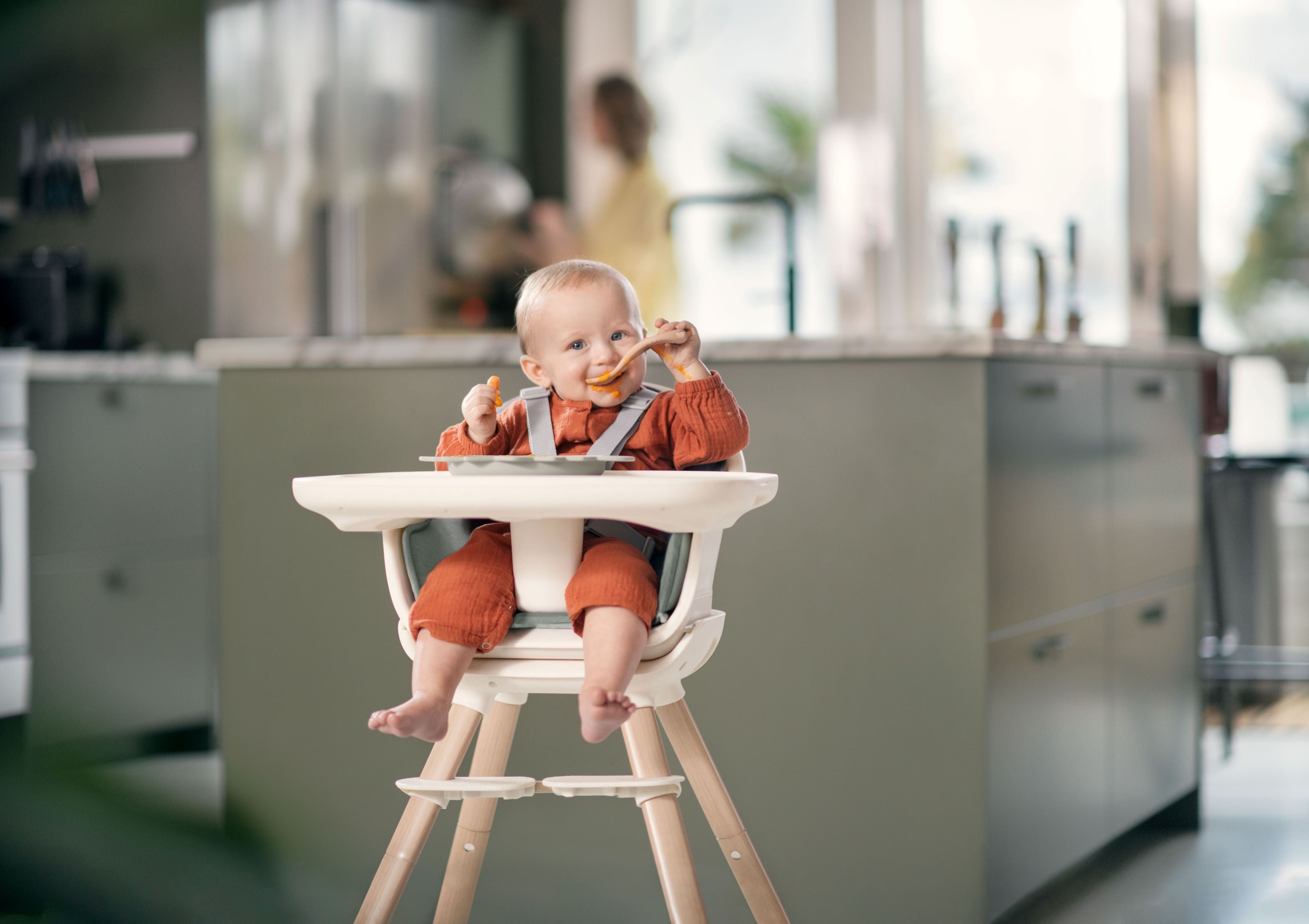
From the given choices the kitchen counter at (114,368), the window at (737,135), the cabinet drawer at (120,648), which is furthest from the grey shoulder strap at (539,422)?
the window at (737,135)

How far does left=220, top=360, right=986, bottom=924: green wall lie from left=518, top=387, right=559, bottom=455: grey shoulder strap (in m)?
0.55

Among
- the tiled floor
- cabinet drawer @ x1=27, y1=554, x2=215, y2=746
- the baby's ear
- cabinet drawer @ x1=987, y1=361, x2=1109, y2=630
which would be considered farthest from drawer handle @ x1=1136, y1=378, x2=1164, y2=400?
cabinet drawer @ x1=27, y1=554, x2=215, y2=746

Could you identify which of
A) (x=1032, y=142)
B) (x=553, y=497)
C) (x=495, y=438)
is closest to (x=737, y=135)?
(x=1032, y=142)

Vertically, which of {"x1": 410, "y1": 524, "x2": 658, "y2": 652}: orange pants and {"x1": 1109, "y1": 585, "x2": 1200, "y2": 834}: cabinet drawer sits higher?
{"x1": 410, "y1": 524, "x2": 658, "y2": 652}: orange pants

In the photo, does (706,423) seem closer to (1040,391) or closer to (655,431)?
(655,431)

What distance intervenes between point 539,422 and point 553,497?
19 centimetres

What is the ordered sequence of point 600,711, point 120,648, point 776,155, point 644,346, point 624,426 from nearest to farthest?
point 600,711 < point 644,346 < point 624,426 < point 120,648 < point 776,155

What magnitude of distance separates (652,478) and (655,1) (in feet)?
11.4

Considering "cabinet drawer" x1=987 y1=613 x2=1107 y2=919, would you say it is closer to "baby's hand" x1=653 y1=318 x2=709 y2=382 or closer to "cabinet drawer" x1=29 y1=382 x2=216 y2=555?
"baby's hand" x1=653 y1=318 x2=709 y2=382

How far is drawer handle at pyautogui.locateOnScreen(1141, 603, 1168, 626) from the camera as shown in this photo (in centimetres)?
247

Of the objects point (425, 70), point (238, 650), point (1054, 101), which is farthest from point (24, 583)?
point (1054, 101)

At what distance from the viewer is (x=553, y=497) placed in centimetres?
121

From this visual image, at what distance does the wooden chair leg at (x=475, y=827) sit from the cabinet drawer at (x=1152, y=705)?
1231 millimetres

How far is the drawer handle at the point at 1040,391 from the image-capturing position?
6.42ft
